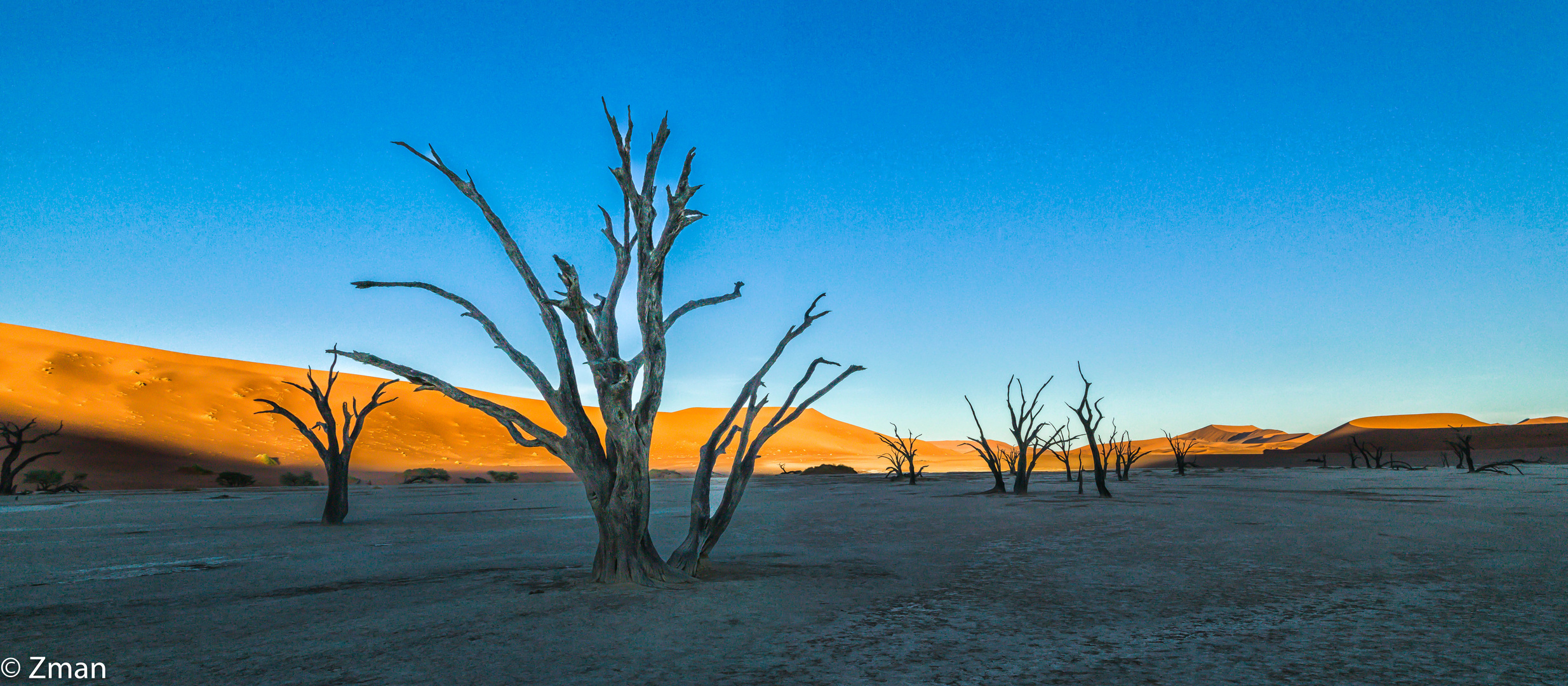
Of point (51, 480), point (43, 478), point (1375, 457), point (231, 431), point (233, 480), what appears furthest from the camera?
point (1375, 457)

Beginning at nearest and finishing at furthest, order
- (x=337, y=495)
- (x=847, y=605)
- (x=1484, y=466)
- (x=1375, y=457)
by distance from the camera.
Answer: (x=847, y=605) < (x=337, y=495) < (x=1484, y=466) < (x=1375, y=457)

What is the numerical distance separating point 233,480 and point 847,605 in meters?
36.4

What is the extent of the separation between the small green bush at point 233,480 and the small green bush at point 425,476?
6.78m

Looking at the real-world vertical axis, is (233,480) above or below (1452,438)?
below

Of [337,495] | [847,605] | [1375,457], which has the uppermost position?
[1375,457]

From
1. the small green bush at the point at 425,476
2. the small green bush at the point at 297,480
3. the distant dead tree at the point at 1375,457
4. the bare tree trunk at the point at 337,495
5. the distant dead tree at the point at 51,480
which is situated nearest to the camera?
the bare tree trunk at the point at 337,495

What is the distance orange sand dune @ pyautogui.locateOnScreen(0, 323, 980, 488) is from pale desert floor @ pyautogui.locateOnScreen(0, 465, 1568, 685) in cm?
2869

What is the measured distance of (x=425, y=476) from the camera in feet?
130

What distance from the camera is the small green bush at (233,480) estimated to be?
1286 inches

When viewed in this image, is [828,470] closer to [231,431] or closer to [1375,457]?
[1375,457]

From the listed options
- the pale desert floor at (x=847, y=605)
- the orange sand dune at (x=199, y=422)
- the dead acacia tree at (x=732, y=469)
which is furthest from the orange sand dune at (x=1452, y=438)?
the dead acacia tree at (x=732, y=469)

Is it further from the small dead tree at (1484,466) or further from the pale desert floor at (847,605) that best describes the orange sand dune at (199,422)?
the small dead tree at (1484,466)

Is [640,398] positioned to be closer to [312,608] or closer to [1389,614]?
[312,608]

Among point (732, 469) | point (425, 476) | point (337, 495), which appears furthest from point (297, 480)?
point (732, 469)
